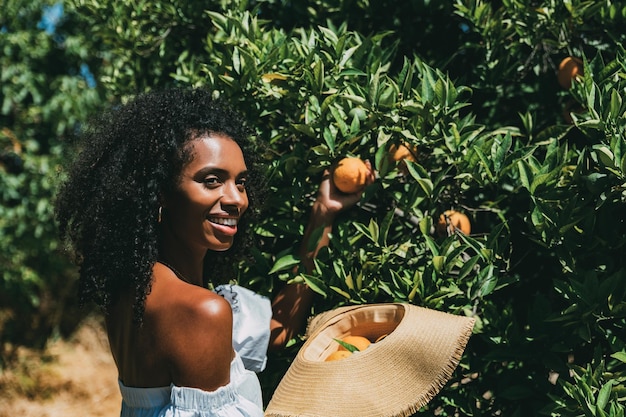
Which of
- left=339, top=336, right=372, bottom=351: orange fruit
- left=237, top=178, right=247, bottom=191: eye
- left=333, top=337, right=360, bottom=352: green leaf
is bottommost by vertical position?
left=339, top=336, right=372, bottom=351: orange fruit

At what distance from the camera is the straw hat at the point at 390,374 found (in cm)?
168

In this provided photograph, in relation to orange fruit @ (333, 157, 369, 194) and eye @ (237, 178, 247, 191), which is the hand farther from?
eye @ (237, 178, 247, 191)

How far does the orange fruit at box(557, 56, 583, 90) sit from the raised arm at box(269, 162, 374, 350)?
2.29 feet

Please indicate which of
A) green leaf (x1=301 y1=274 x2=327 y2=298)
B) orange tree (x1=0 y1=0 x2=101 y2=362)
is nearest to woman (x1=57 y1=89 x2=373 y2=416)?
green leaf (x1=301 y1=274 x2=327 y2=298)

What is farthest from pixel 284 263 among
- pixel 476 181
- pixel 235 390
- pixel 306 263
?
pixel 476 181

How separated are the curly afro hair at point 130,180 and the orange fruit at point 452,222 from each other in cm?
61

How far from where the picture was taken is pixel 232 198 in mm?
1833

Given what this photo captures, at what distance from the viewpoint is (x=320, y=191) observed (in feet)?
6.82

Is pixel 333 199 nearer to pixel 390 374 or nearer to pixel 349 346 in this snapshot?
pixel 349 346

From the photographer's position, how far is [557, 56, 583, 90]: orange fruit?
221cm

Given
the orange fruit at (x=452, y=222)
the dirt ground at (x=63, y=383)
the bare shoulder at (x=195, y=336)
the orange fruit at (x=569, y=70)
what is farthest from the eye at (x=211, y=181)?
the dirt ground at (x=63, y=383)

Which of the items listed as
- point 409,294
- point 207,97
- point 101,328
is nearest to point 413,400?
point 409,294

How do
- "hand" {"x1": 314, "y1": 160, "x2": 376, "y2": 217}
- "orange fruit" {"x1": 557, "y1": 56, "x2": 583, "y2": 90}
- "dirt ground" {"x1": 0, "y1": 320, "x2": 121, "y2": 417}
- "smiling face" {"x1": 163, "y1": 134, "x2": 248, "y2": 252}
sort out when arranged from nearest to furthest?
"smiling face" {"x1": 163, "y1": 134, "x2": 248, "y2": 252} < "hand" {"x1": 314, "y1": 160, "x2": 376, "y2": 217} < "orange fruit" {"x1": 557, "y1": 56, "x2": 583, "y2": 90} < "dirt ground" {"x1": 0, "y1": 320, "x2": 121, "y2": 417}

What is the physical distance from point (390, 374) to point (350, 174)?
0.56 metres
